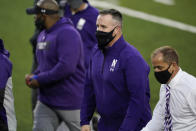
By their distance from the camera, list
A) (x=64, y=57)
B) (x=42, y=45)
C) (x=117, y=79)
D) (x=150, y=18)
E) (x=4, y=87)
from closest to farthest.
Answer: (x=4, y=87), (x=117, y=79), (x=64, y=57), (x=42, y=45), (x=150, y=18)

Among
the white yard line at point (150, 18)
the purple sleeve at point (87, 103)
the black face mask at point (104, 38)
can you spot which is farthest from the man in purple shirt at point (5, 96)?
the white yard line at point (150, 18)

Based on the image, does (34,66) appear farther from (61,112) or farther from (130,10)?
(130,10)

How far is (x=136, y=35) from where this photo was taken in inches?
528

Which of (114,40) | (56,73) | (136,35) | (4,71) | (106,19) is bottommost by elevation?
(136,35)

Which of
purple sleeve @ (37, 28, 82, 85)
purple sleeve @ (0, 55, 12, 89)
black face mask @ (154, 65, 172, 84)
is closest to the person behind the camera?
black face mask @ (154, 65, 172, 84)

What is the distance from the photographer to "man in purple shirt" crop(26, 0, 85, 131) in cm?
743

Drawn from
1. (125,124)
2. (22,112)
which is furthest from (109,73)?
(22,112)

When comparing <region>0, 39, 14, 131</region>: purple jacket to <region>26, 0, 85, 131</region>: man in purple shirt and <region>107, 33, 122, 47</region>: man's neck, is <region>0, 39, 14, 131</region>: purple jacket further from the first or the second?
<region>26, 0, 85, 131</region>: man in purple shirt

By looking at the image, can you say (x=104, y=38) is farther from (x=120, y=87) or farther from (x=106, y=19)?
(x=120, y=87)

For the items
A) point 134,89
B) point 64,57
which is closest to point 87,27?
point 64,57

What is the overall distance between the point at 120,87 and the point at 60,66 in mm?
1352

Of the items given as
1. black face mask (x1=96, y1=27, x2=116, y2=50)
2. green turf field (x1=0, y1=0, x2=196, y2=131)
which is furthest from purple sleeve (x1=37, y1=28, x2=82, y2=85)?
green turf field (x1=0, y1=0, x2=196, y2=131)

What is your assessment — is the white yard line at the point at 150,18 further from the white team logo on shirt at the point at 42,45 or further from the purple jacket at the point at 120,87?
the purple jacket at the point at 120,87

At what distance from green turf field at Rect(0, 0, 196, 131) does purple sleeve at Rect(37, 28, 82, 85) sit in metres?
3.01
